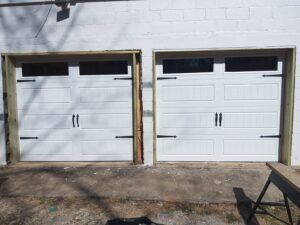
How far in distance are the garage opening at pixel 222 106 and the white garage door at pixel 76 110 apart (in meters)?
0.77

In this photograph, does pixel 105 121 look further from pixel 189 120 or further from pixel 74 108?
pixel 189 120

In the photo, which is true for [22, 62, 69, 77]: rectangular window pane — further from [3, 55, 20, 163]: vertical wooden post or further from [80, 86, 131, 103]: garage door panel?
[80, 86, 131, 103]: garage door panel

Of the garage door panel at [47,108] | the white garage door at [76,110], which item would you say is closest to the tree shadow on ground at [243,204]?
the white garage door at [76,110]

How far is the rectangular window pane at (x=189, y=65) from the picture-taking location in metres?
5.57

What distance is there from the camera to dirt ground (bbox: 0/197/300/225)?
142 inches

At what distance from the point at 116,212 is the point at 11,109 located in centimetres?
342

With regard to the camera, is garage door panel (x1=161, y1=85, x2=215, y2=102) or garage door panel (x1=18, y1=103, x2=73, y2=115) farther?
garage door panel (x1=18, y1=103, x2=73, y2=115)

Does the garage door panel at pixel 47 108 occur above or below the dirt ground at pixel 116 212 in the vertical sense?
above

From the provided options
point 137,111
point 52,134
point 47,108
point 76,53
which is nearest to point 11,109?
point 47,108

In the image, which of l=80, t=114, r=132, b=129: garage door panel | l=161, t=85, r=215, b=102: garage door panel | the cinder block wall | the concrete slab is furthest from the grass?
l=80, t=114, r=132, b=129: garage door panel

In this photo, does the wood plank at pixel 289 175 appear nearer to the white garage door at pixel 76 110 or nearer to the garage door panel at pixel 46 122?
the white garage door at pixel 76 110

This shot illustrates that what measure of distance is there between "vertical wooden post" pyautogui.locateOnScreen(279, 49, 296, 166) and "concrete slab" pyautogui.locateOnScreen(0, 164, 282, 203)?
56 cm

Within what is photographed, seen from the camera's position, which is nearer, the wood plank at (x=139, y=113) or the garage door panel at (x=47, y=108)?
the wood plank at (x=139, y=113)

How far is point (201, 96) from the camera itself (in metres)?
5.62
